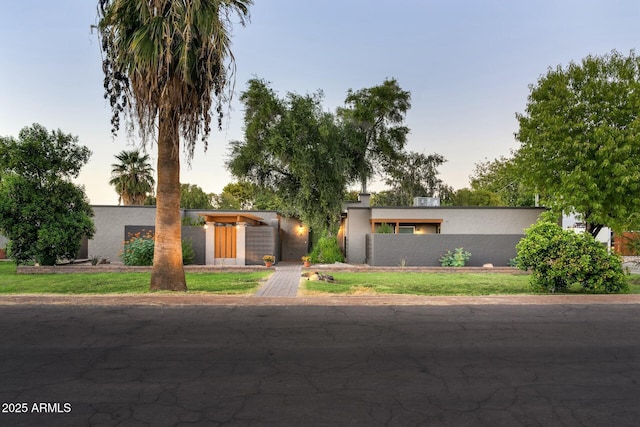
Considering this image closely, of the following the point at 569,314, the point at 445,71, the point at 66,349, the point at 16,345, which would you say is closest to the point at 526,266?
the point at 569,314

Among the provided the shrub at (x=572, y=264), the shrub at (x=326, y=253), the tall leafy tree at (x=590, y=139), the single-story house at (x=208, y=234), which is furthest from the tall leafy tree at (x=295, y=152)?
the shrub at (x=572, y=264)

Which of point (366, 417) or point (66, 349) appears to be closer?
point (366, 417)

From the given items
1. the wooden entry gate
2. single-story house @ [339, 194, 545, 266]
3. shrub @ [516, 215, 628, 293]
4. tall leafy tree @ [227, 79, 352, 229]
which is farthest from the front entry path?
shrub @ [516, 215, 628, 293]

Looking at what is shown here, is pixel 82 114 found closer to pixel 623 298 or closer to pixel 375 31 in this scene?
pixel 375 31

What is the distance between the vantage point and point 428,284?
1246cm

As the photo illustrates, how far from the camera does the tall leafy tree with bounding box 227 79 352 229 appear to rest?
19.7 m

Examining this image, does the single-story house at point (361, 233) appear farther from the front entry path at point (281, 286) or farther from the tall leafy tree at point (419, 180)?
the tall leafy tree at point (419, 180)

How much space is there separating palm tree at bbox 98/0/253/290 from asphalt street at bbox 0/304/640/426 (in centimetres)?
379

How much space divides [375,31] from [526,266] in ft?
46.2

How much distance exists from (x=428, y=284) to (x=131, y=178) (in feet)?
98.6

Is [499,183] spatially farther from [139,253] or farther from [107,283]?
[107,283]

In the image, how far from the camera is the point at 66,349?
5.35 meters

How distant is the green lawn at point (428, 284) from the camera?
10930 mm

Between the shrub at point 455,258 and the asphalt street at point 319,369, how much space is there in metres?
10.0
